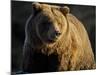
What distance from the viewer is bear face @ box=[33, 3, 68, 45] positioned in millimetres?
2607

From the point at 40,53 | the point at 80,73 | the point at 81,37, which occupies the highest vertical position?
the point at 81,37

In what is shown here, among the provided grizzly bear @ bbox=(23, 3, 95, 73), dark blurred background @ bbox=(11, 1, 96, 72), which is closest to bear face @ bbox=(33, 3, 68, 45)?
grizzly bear @ bbox=(23, 3, 95, 73)

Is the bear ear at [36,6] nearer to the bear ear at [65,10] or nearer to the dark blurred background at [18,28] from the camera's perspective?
the dark blurred background at [18,28]

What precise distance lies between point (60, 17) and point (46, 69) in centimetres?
64

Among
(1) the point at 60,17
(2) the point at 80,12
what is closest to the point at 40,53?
(1) the point at 60,17

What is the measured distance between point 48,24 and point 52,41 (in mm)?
204

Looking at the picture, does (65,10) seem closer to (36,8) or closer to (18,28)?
(36,8)

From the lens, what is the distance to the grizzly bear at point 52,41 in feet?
8.47

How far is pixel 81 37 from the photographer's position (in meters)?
2.86

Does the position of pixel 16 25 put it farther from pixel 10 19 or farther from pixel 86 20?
pixel 86 20

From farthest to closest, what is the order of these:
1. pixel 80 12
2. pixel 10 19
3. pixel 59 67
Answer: pixel 80 12
pixel 59 67
pixel 10 19

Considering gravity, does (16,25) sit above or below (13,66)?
above

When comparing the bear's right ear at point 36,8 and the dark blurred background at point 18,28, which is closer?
the dark blurred background at point 18,28

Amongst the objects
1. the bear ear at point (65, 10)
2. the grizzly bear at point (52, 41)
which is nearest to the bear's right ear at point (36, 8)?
the grizzly bear at point (52, 41)
